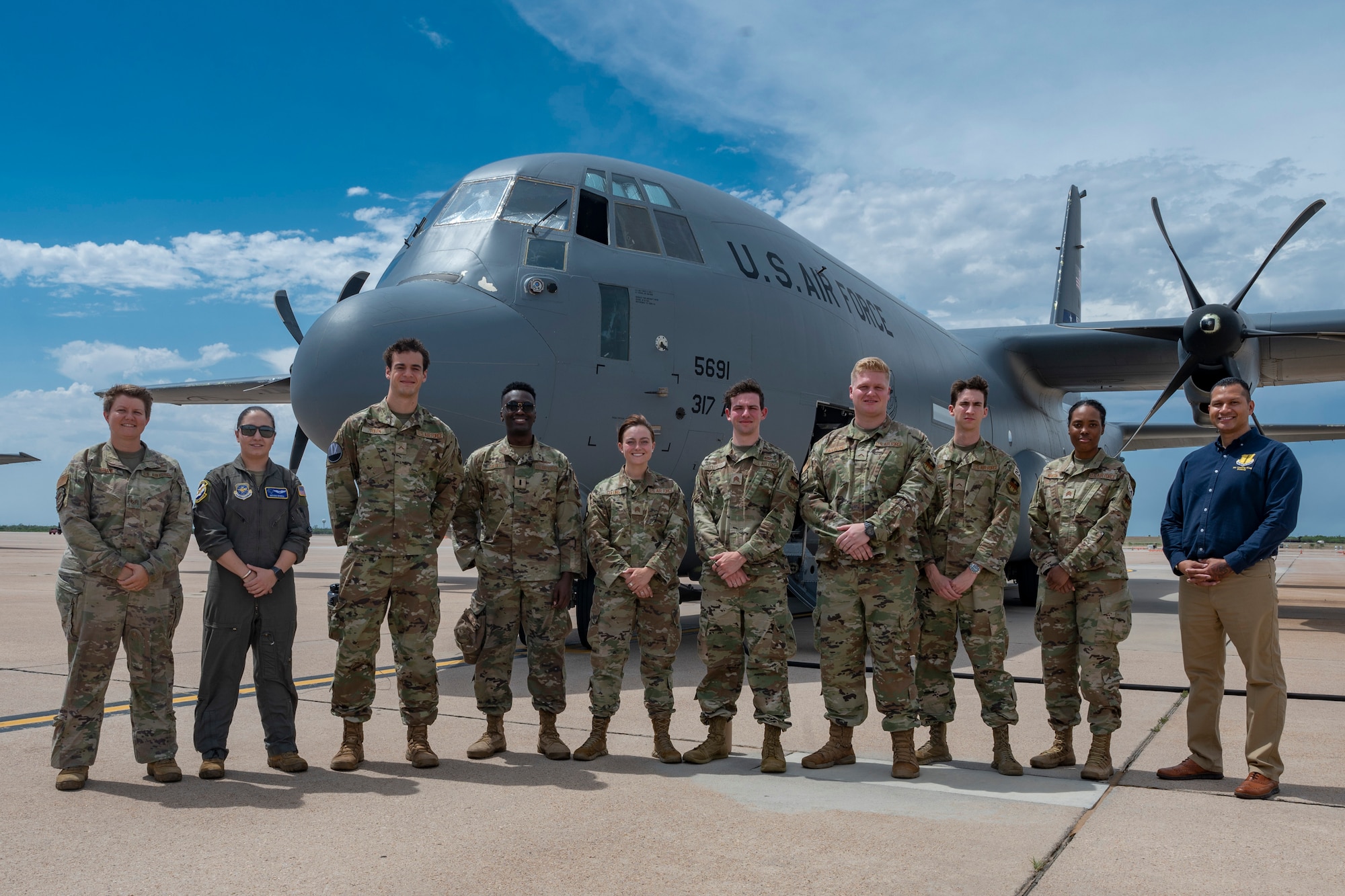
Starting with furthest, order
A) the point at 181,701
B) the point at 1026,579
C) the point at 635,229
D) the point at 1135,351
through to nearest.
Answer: the point at 1135,351 → the point at 1026,579 → the point at 635,229 → the point at 181,701

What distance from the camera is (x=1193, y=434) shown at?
2166 cm

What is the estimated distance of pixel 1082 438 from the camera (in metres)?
5.08

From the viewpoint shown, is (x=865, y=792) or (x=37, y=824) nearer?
(x=37, y=824)

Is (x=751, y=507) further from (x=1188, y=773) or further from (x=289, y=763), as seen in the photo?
(x=289, y=763)

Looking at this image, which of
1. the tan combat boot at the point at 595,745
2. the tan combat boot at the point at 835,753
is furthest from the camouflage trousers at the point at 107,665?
the tan combat boot at the point at 835,753

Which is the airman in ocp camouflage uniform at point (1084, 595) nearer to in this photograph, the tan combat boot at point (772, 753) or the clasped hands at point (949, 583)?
the clasped hands at point (949, 583)

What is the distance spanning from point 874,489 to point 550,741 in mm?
2172

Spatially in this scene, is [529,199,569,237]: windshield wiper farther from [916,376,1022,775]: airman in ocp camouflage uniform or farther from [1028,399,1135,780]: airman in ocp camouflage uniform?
[1028,399,1135,780]: airman in ocp camouflage uniform

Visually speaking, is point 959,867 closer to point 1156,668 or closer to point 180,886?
point 180,886

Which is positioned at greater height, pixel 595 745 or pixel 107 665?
pixel 107 665

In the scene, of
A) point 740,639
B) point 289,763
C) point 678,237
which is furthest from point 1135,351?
point 289,763

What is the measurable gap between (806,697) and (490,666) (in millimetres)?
2470

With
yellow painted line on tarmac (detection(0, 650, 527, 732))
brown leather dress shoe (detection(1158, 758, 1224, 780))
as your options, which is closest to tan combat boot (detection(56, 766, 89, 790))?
yellow painted line on tarmac (detection(0, 650, 527, 732))

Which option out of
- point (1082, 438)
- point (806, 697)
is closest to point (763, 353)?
point (806, 697)
